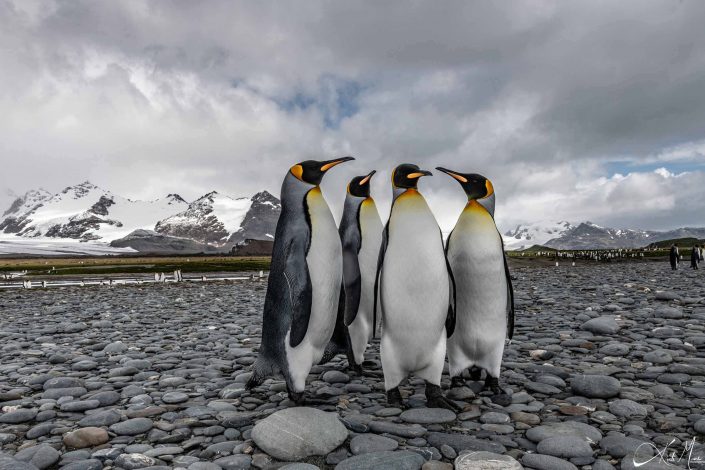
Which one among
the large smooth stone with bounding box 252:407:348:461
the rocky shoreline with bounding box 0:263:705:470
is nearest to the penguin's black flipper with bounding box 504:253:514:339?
the rocky shoreline with bounding box 0:263:705:470

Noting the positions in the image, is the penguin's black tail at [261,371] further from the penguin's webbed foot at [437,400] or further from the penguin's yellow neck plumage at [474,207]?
the penguin's yellow neck plumage at [474,207]

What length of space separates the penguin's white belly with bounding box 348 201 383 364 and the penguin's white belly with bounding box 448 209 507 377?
3.44 ft

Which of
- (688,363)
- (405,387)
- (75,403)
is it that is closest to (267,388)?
(405,387)

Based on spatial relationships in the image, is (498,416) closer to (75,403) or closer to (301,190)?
(301,190)

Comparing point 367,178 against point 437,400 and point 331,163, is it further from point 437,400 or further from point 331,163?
point 437,400

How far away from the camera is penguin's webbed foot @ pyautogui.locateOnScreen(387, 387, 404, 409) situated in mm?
3838

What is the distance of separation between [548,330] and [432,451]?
459cm

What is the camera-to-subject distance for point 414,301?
151 inches

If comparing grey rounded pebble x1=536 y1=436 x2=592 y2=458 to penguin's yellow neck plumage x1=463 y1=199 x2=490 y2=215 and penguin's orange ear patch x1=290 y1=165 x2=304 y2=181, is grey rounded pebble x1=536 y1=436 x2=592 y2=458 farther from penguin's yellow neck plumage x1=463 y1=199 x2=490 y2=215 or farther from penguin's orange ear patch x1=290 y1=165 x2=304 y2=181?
penguin's orange ear patch x1=290 y1=165 x2=304 y2=181

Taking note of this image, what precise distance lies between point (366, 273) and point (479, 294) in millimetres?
1436

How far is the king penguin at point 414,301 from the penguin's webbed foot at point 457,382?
0.60m

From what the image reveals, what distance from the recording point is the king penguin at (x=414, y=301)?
3.83 m

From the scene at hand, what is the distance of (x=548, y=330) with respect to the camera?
688cm

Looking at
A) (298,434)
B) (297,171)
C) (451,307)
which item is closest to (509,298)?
(451,307)
